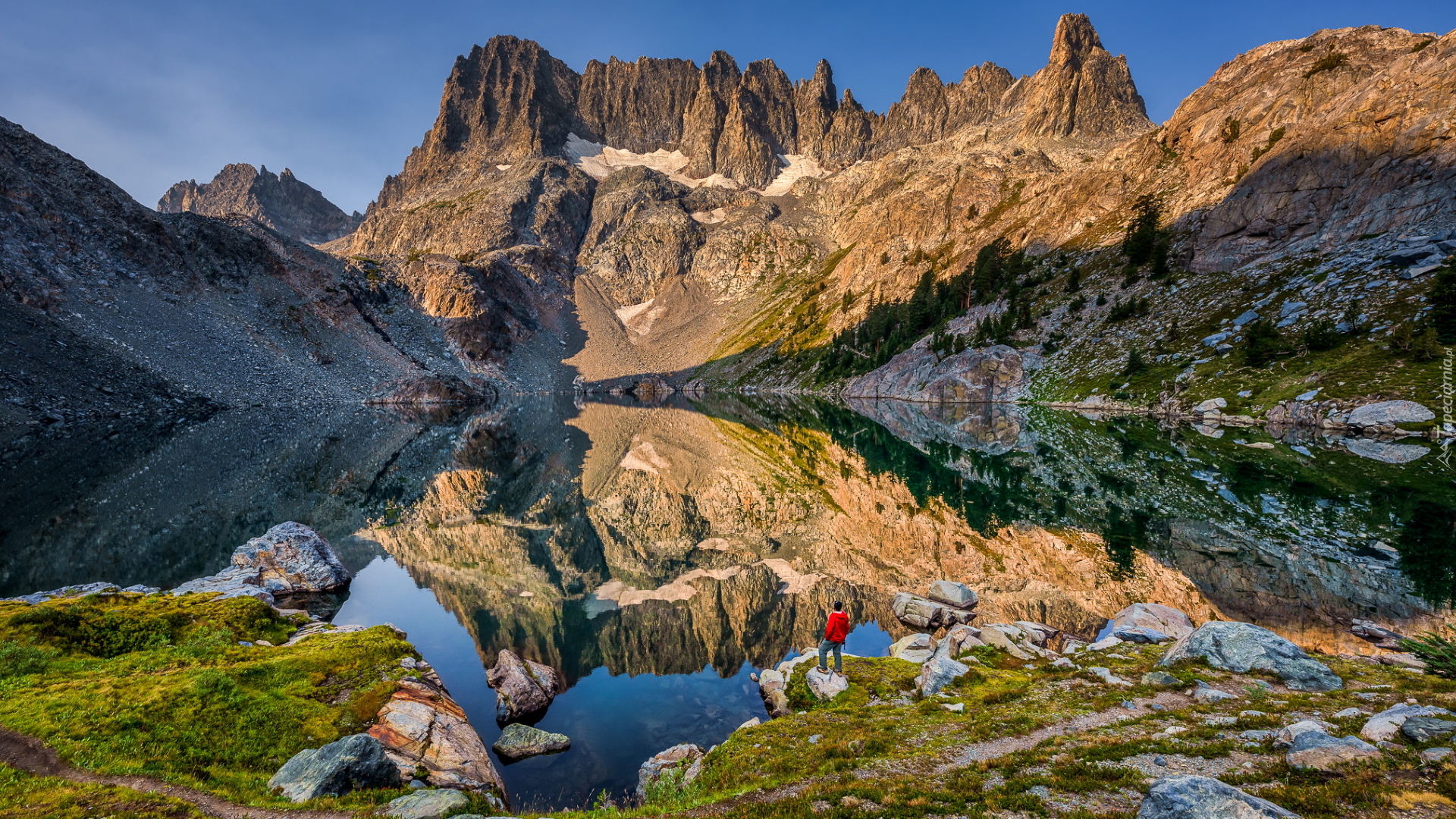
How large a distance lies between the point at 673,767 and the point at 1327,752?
11.3 meters

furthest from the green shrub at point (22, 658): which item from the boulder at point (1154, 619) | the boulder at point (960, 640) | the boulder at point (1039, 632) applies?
the boulder at point (1154, 619)

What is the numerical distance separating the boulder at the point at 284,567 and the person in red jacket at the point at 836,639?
2062 cm

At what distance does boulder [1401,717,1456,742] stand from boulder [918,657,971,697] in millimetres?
8575

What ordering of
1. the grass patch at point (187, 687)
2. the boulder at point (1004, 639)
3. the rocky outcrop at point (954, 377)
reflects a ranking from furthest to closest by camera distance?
Result: the rocky outcrop at point (954, 377) < the boulder at point (1004, 639) < the grass patch at point (187, 687)

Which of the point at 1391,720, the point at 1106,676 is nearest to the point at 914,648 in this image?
the point at 1106,676

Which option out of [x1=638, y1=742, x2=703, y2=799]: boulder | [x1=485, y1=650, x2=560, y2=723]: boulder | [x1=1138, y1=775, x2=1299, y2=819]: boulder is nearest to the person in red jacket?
[x1=638, y1=742, x2=703, y2=799]: boulder

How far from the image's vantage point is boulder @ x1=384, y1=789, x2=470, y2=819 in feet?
29.0

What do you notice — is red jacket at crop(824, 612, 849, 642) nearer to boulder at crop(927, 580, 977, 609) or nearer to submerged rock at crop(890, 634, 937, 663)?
submerged rock at crop(890, 634, 937, 663)

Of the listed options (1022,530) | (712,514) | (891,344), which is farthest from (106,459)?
(891,344)

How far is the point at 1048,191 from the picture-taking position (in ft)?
547

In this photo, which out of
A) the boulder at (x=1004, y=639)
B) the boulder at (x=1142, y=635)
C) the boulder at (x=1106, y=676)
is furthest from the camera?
the boulder at (x=1142, y=635)

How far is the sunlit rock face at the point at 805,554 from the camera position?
20516 millimetres

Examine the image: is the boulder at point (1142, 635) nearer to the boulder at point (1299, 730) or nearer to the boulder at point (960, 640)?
the boulder at point (960, 640)

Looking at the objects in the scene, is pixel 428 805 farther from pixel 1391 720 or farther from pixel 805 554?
pixel 805 554
